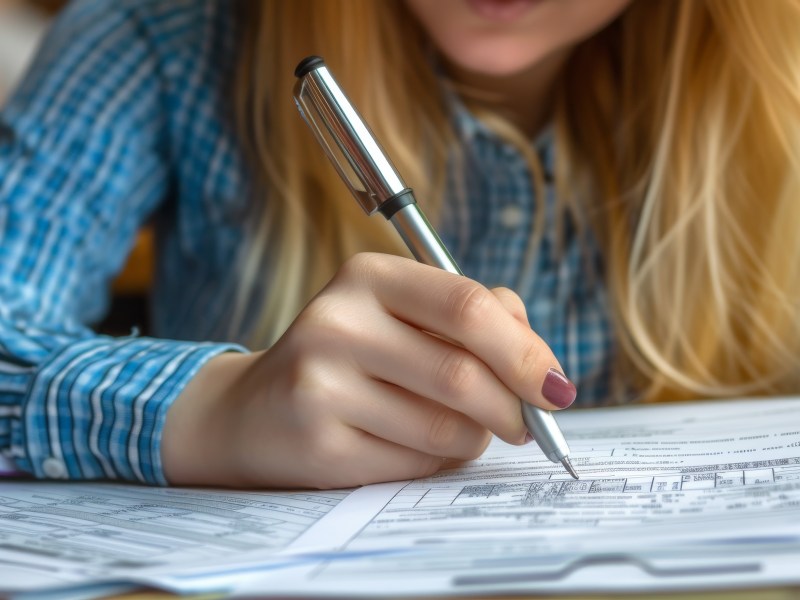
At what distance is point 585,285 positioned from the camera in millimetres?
796

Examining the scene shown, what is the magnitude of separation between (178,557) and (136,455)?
18 cm

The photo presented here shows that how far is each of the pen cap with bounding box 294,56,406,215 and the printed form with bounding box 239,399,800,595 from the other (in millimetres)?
139

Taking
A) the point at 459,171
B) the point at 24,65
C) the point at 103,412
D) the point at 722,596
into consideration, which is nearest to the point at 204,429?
the point at 103,412

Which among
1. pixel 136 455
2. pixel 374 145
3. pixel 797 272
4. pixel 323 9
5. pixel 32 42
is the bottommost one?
pixel 797 272

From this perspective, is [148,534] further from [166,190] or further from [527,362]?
[166,190]

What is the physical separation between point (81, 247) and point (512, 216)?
0.35 meters

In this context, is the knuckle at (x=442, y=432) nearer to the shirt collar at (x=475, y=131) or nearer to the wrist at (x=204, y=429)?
the wrist at (x=204, y=429)

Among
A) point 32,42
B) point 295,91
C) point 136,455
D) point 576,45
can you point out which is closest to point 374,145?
point 295,91

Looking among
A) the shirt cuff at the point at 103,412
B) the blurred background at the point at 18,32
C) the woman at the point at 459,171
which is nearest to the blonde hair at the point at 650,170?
the woman at the point at 459,171

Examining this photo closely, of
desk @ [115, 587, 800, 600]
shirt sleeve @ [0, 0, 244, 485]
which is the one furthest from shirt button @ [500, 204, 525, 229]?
desk @ [115, 587, 800, 600]

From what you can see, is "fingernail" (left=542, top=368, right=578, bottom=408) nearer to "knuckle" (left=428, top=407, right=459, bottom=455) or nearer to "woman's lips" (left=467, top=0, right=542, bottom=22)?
"knuckle" (left=428, top=407, right=459, bottom=455)

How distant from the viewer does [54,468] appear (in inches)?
20.0

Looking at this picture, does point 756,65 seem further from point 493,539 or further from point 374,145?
point 493,539

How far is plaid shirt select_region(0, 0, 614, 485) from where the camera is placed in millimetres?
712
